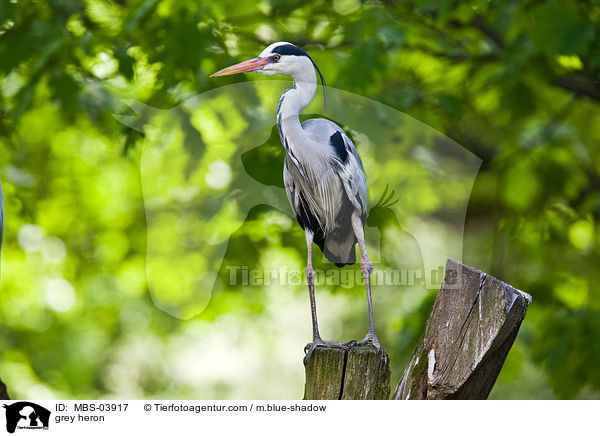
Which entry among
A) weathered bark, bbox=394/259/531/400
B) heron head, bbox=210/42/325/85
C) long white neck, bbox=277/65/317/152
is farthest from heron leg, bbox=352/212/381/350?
heron head, bbox=210/42/325/85

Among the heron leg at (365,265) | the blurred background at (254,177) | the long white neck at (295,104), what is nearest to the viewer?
the long white neck at (295,104)

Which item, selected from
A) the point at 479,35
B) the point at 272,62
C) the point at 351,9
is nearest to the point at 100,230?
the point at 272,62

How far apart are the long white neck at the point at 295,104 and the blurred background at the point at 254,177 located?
5.4 inches

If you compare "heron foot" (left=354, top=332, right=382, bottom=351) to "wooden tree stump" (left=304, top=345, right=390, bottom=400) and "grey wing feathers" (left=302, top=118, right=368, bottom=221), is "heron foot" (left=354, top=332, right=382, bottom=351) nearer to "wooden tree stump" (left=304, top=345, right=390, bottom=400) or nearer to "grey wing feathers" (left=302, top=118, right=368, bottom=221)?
"wooden tree stump" (left=304, top=345, right=390, bottom=400)

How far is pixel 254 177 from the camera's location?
1362mm

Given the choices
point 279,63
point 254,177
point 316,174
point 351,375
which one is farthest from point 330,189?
point 351,375

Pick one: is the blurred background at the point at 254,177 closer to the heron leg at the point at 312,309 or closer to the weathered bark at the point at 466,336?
the heron leg at the point at 312,309

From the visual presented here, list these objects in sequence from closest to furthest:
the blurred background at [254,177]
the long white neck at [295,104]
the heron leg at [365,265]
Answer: the long white neck at [295,104], the heron leg at [365,265], the blurred background at [254,177]

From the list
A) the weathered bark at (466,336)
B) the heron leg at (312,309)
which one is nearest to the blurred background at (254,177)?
the heron leg at (312,309)

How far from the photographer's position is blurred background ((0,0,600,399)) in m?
1.44

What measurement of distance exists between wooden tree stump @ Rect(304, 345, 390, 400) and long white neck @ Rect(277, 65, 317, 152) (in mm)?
481

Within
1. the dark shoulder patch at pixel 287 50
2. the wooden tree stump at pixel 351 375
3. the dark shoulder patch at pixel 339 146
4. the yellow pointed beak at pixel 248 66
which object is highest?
the dark shoulder patch at pixel 287 50

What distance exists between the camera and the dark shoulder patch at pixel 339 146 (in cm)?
128

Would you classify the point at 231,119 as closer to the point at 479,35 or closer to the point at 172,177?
the point at 172,177
